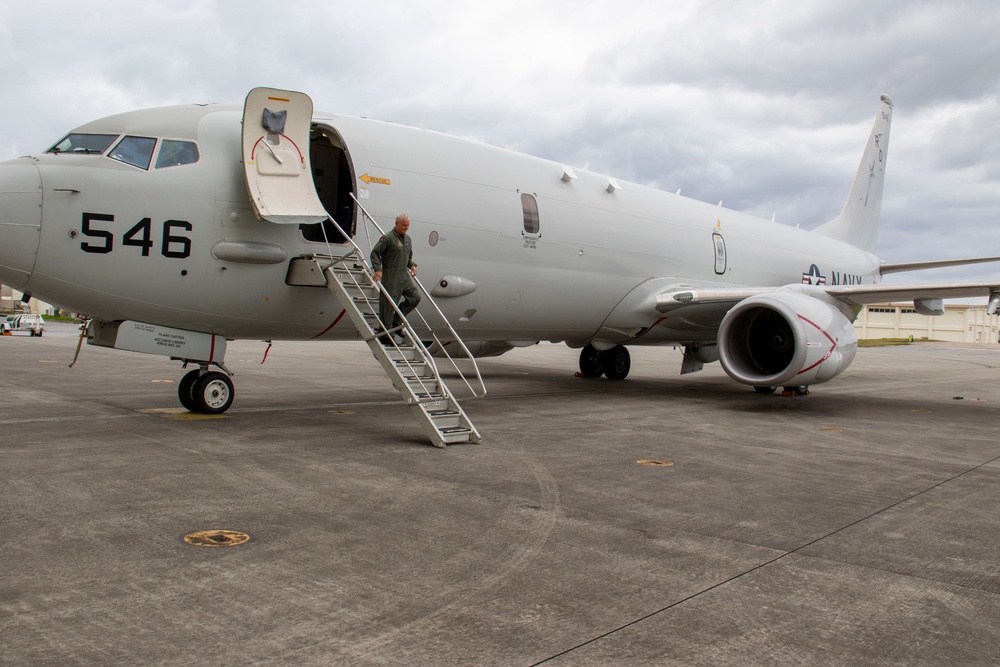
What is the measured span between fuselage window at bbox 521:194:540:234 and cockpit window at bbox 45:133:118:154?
5170 mm

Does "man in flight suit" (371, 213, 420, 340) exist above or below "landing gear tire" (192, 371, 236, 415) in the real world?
above

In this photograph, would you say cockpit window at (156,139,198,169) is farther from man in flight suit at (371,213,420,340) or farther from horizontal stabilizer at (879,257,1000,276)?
horizontal stabilizer at (879,257,1000,276)

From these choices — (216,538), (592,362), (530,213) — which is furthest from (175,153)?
(592,362)

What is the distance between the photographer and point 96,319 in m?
7.89

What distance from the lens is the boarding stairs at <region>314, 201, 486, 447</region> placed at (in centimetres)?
729

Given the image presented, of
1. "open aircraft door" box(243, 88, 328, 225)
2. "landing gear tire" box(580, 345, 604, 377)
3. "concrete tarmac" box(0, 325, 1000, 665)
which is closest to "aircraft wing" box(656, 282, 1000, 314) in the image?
"concrete tarmac" box(0, 325, 1000, 665)

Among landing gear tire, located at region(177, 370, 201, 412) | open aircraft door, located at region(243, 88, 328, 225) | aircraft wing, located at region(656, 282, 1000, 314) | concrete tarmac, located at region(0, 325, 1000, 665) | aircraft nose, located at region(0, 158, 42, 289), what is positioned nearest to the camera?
concrete tarmac, located at region(0, 325, 1000, 665)

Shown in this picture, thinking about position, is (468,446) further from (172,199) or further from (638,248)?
(638,248)

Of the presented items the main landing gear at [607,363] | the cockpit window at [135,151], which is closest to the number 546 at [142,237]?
the cockpit window at [135,151]

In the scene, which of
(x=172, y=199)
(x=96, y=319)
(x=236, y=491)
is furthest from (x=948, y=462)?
(x=96, y=319)

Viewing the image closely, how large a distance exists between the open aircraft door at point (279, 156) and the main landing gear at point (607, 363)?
28.9 ft

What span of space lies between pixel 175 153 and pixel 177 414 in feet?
9.46

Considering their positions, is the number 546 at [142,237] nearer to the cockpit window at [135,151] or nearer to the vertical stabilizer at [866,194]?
the cockpit window at [135,151]

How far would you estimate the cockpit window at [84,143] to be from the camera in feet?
24.5
